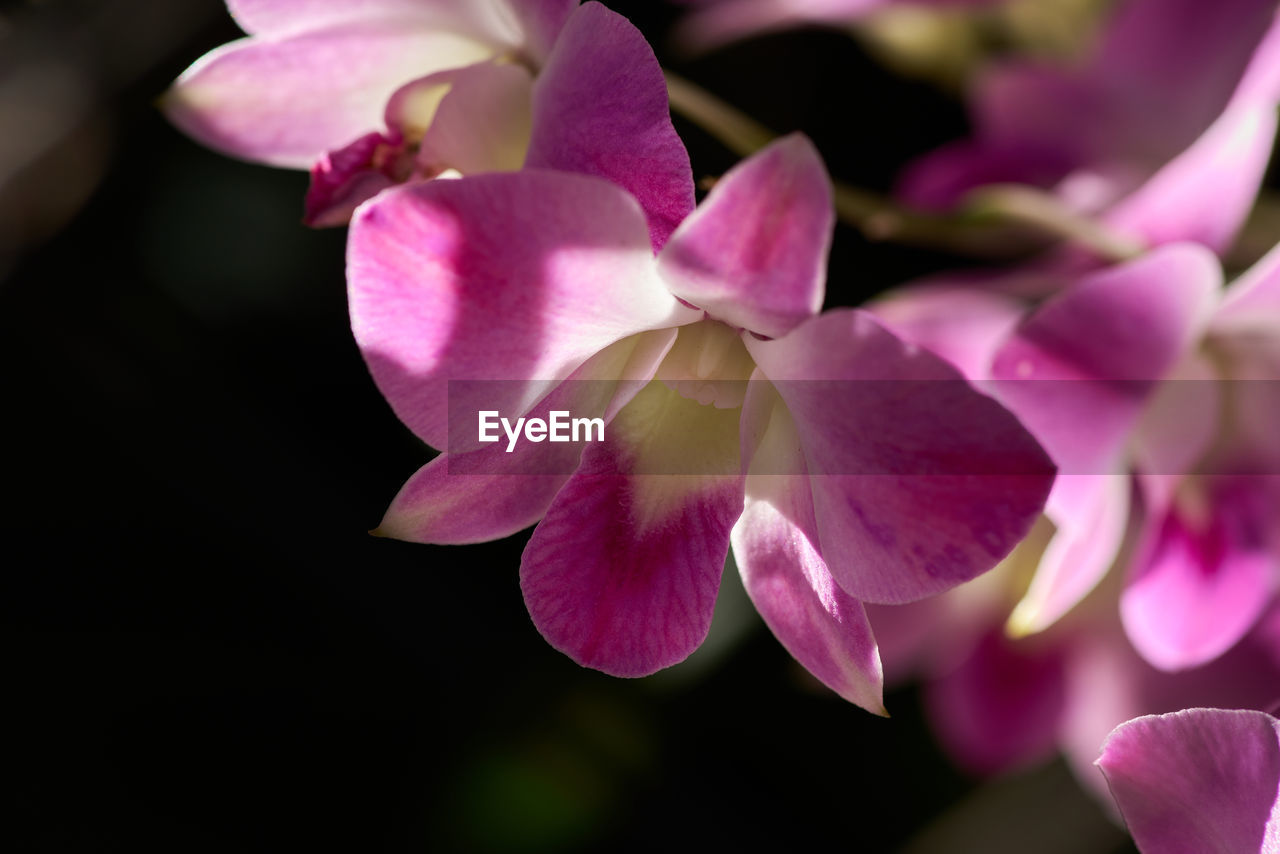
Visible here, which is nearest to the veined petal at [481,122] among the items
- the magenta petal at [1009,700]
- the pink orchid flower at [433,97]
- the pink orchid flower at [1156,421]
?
the pink orchid flower at [433,97]

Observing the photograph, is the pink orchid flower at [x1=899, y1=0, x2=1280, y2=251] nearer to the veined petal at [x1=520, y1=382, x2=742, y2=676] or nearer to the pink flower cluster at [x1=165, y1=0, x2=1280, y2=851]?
the pink flower cluster at [x1=165, y1=0, x2=1280, y2=851]

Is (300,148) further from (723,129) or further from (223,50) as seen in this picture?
(723,129)

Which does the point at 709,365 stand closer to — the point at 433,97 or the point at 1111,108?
the point at 433,97

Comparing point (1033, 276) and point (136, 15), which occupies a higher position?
point (136, 15)

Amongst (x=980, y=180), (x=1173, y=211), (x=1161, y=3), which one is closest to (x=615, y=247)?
(x=1173, y=211)

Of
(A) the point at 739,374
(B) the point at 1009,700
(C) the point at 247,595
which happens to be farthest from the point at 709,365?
(C) the point at 247,595

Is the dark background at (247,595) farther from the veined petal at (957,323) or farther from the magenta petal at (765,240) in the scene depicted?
the magenta petal at (765,240)

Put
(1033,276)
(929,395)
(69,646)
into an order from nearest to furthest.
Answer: (929,395) < (1033,276) < (69,646)
